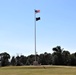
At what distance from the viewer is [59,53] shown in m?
90.5

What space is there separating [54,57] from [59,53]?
4.64 meters

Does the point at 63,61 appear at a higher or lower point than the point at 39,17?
lower

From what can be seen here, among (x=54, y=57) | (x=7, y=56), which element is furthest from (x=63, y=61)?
→ (x=7, y=56)

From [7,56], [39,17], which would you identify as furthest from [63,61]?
[7,56]

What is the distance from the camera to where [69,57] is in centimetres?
8938

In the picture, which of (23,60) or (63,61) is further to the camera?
(23,60)

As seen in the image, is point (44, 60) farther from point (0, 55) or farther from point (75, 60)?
point (0, 55)

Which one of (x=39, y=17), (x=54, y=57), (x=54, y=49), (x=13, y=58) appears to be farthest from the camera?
(x=13, y=58)

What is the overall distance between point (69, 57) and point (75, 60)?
2754 mm

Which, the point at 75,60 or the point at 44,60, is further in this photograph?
the point at 44,60

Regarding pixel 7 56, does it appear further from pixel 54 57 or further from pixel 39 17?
pixel 39 17

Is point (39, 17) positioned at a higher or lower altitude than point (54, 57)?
higher

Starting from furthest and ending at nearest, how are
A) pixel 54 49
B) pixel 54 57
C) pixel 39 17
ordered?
pixel 54 49
pixel 54 57
pixel 39 17

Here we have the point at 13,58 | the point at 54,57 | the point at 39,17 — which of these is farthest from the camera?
the point at 13,58
